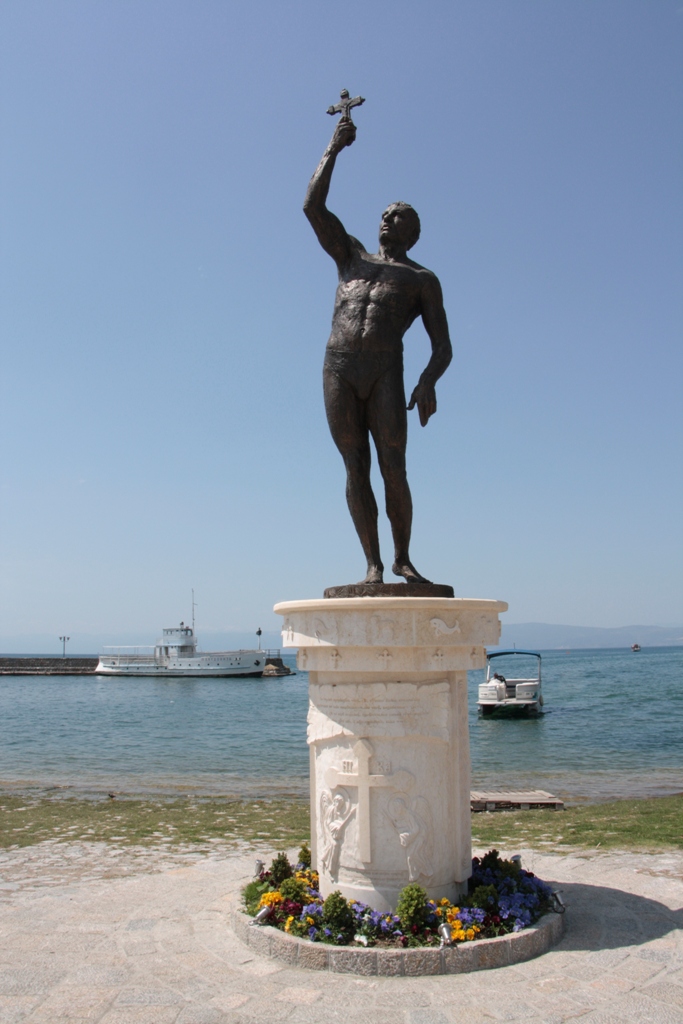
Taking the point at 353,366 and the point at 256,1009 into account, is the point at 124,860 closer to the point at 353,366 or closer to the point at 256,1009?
the point at 256,1009

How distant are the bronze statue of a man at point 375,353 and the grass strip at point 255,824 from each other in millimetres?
4762

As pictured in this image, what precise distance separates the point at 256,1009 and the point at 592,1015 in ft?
6.02

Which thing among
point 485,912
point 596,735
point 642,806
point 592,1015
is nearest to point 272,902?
point 485,912

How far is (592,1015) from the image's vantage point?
415 cm

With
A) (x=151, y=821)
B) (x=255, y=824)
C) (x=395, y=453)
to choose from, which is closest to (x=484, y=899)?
(x=395, y=453)

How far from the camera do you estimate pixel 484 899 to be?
5.32m

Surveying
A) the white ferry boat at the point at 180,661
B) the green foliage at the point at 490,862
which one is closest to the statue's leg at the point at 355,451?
the green foliage at the point at 490,862

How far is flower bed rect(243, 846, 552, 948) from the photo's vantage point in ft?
16.3

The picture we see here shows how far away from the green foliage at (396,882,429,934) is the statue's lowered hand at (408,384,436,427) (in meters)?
3.43

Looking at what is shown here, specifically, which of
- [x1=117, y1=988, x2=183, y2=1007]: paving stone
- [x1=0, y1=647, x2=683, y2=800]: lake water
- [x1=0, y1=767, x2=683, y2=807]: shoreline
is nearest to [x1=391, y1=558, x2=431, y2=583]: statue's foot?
[x1=117, y1=988, x2=183, y2=1007]: paving stone

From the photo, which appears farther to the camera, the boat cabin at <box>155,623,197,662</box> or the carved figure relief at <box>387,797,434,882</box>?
the boat cabin at <box>155,623,197,662</box>

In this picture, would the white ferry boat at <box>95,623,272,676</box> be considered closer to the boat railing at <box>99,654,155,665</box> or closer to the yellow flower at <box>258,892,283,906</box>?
the boat railing at <box>99,654,155,665</box>

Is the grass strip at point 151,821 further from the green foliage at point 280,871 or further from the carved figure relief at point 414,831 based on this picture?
the carved figure relief at point 414,831

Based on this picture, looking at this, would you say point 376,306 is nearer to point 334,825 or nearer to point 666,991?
point 334,825
